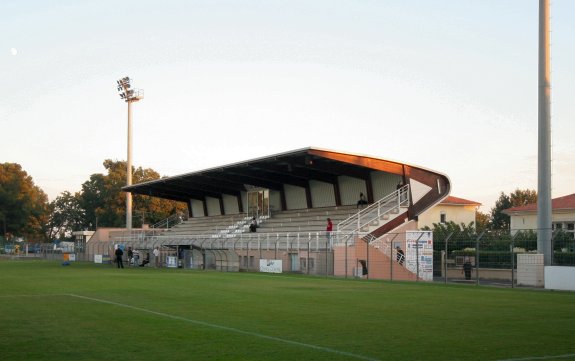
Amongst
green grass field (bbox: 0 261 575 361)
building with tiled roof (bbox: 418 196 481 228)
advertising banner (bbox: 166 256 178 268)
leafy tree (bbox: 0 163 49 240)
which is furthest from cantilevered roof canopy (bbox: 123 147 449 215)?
leafy tree (bbox: 0 163 49 240)

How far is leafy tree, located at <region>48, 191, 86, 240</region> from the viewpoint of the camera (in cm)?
13038

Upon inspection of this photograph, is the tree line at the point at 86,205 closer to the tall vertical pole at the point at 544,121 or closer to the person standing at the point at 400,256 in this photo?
the person standing at the point at 400,256

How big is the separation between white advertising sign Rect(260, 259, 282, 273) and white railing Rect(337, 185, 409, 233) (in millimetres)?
5023

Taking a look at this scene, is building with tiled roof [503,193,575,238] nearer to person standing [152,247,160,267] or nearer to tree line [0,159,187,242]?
person standing [152,247,160,267]

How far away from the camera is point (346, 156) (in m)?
49.3

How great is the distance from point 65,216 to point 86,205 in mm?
15615

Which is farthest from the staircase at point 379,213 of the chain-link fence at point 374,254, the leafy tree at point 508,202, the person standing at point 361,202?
the leafy tree at point 508,202

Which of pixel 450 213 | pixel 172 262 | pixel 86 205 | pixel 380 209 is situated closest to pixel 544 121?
pixel 380 209

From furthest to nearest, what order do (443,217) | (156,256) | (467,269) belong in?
(156,256), (443,217), (467,269)

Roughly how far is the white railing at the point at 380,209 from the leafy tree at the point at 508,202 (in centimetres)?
7612

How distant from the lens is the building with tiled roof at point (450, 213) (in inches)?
2205

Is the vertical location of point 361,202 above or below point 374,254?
above

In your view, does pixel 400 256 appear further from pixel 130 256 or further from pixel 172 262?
pixel 130 256

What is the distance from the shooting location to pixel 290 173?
59062 millimetres
